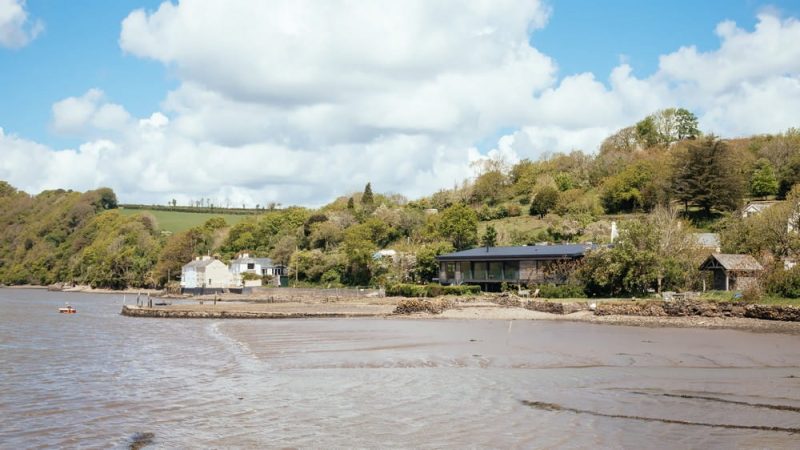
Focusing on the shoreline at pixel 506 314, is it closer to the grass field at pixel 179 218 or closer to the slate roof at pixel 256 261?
the slate roof at pixel 256 261

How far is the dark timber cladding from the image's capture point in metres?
53.8

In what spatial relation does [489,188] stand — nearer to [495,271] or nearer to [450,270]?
[450,270]

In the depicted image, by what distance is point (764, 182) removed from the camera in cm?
7625

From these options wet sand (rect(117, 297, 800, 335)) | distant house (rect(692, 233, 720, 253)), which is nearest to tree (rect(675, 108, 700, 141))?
distant house (rect(692, 233, 720, 253))

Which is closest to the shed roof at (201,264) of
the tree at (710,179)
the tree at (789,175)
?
the tree at (710,179)

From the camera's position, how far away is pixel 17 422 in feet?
45.9

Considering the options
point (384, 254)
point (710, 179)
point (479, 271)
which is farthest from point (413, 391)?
point (710, 179)

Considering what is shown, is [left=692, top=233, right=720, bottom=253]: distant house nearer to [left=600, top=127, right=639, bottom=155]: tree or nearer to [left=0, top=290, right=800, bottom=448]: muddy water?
[left=0, top=290, right=800, bottom=448]: muddy water

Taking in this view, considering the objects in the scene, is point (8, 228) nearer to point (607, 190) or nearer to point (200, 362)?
point (607, 190)

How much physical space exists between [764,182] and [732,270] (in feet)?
133

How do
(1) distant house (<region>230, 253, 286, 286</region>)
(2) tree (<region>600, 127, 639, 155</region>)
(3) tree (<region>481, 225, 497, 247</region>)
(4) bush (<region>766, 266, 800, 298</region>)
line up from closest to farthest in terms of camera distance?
(4) bush (<region>766, 266, 800, 298</region>), (3) tree (<region>481, 225, 497, 247</region>), (1) distant house (<region>230, 253, 286, 286</region>), (2) tree (<region>600, 127, 639, 155</region>)

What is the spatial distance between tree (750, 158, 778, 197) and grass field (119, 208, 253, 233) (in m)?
103

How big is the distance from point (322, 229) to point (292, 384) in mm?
80939

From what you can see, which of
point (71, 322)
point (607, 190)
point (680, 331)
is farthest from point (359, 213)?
point (680, 331)
